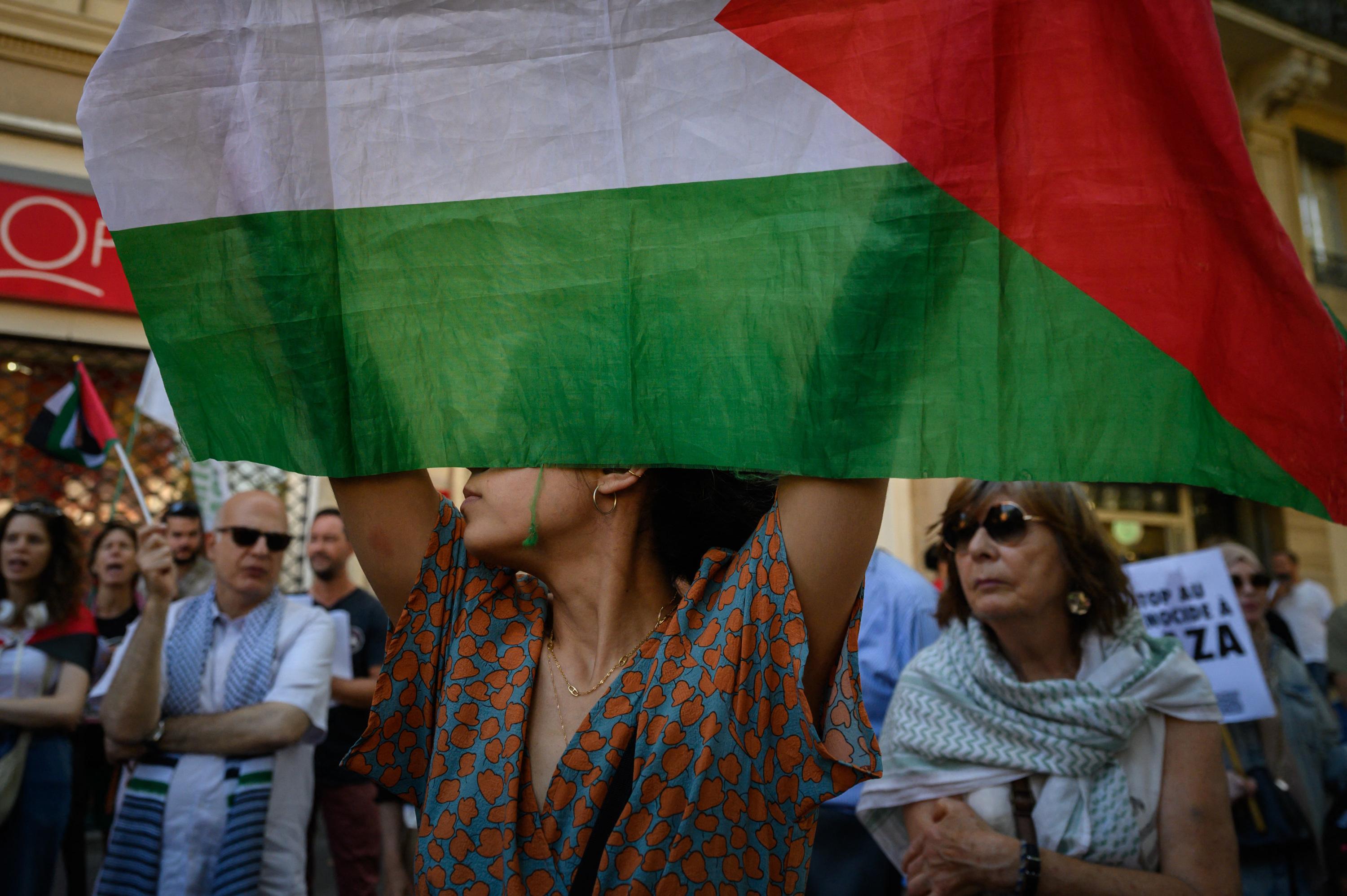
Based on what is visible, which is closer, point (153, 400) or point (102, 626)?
point (153, 400)

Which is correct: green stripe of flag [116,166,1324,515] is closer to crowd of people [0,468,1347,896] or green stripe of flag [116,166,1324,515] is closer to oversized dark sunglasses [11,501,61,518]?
crowd of people [0,468,1347,896]

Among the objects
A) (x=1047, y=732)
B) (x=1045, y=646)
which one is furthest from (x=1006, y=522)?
(x=1047, y=732)

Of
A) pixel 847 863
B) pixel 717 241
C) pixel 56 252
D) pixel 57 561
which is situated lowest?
pixel 847 863

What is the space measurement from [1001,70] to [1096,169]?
8.0 inches

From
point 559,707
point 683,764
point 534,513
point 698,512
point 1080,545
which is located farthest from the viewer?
point 1080,545

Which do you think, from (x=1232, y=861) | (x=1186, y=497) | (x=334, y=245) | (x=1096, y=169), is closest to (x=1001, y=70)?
(x=1096, y=169)

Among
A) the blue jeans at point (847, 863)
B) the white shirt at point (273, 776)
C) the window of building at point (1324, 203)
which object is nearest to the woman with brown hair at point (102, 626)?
the white shirt at point (273, 776)

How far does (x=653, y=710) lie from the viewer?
1622 mm

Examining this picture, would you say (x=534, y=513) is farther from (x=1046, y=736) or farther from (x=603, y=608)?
(x=1046, y=736)

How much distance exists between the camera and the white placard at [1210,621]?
3.98m

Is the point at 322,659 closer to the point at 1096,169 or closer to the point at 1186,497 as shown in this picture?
the point at 1096,169

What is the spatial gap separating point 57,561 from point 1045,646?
4.30 meters

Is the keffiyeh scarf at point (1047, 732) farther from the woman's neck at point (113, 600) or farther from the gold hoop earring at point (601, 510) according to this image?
the woman's neck at point (113, 600)

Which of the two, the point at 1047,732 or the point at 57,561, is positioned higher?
the point at 57,561
